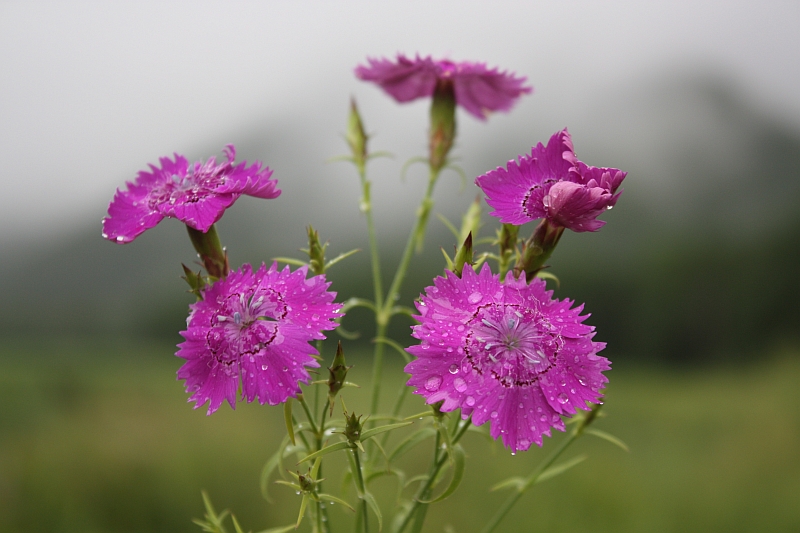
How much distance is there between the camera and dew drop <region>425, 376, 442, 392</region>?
57 cm

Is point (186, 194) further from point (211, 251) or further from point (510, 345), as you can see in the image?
point (510, 345)

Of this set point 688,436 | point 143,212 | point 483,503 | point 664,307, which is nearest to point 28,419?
point 483,503

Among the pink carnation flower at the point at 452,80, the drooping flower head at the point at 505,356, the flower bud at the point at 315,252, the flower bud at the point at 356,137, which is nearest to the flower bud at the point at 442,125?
the pink carnation flower at the point at 452,80

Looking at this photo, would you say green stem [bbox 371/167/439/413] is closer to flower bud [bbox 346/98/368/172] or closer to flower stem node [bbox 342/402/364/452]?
flower bud [bbox 346/98/368/172]

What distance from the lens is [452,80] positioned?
1.11 meters

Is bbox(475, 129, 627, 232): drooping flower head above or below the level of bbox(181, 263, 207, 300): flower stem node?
above

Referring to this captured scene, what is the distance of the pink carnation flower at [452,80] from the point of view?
1.04 meters

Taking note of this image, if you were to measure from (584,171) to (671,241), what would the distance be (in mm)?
2971

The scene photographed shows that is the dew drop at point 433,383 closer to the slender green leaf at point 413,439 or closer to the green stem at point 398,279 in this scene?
the slender green leaf at point 413,439

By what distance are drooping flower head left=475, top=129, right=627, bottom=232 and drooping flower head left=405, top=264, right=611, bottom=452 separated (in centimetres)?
8

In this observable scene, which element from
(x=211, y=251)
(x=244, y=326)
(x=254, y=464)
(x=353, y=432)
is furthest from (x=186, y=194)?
(x=254, y=464)

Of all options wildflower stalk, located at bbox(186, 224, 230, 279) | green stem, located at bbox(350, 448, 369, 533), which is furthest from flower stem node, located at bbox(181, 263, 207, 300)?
green stem, located at bbox(350, 448, 369, 533)

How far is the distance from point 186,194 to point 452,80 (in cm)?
62

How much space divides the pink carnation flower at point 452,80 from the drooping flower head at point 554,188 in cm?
44
